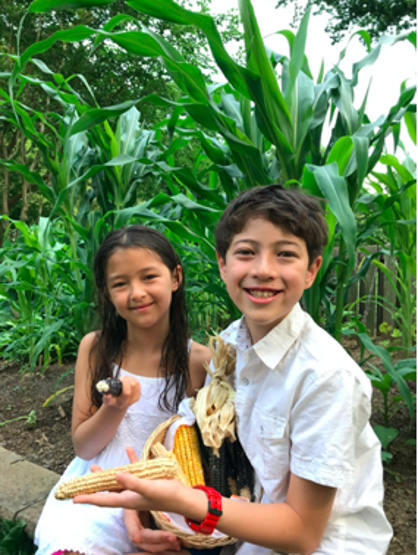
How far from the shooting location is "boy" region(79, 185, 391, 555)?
77 centimetres

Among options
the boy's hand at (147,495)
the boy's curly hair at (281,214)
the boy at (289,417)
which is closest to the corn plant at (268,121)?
Answer: the boy's curly hair at (281,214)

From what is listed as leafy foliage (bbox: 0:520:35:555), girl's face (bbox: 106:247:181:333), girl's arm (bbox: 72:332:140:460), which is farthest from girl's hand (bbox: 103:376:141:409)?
leafy foliage (bbox: 0:520:35:555)

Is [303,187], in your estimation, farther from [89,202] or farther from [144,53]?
[89,202]

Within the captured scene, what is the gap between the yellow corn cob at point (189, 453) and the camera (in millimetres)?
960

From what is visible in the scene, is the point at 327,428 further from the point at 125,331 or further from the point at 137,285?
the point at 125,331

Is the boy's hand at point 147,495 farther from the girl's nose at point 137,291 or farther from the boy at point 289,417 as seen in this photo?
the girl's nose at point 137,291

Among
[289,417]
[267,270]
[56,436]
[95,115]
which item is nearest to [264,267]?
[267,270]

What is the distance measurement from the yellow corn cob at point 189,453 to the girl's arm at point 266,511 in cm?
18

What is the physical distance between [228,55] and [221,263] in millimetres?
584

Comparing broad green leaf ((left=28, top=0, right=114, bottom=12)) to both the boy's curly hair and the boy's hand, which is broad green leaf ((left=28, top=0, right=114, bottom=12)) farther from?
the boy's hand

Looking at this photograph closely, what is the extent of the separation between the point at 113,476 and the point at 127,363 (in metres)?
0.51

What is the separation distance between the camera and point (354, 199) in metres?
1.36

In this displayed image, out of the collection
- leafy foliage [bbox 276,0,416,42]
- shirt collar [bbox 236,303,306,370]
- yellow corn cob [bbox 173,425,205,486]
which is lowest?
yellow corn cob [bbox 173,425,205,486]

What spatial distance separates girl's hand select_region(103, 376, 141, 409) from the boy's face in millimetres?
320
